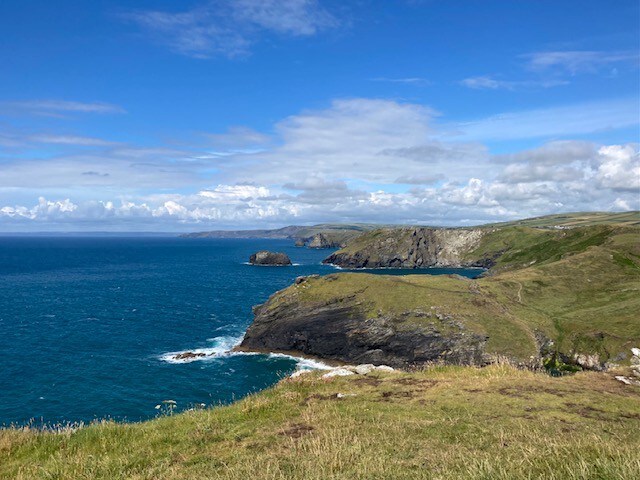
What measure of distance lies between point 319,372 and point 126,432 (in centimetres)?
1311

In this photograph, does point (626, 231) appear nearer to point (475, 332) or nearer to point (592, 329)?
point (592, 329)

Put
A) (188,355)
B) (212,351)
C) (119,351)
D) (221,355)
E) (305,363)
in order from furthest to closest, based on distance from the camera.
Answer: (212,351) → (221,355) → (305,363) → (119,351) → (188,355)

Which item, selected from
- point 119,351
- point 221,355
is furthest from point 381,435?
point 119,351

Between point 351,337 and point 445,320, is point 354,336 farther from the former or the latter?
point 445,320

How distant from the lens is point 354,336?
275 feet

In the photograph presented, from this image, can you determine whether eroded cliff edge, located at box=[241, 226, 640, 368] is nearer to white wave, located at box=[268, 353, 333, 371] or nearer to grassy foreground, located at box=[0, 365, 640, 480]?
white wave, located at box=[268, 353, 333, 371]

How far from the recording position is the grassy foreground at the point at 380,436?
9.65 m

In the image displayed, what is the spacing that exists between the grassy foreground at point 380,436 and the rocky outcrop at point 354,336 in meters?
57.3

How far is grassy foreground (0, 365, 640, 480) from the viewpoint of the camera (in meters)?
9.65

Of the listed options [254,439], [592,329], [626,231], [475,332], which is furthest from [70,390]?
[626,231]

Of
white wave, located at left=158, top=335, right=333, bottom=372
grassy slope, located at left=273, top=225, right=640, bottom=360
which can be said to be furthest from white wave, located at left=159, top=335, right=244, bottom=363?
grassy slope, located at left=273, top=225, right=640, bottom=360

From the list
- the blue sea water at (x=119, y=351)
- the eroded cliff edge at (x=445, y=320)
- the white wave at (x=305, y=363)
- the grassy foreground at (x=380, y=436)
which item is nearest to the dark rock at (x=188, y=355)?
the blue sea water at (x=119, y=351)

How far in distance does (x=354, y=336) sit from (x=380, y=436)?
71404 millimetres

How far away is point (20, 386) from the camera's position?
202ft
